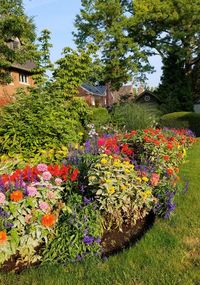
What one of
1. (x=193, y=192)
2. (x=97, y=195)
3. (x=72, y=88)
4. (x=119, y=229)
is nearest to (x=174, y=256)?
(x=119, y=229)

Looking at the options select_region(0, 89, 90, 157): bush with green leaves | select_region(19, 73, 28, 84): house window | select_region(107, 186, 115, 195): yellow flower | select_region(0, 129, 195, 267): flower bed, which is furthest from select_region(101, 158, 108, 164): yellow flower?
select_region(19, 73, 28, 84): house window

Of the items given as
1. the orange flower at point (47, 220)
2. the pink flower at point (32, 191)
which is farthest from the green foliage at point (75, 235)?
the pink flower at point (32, 191)

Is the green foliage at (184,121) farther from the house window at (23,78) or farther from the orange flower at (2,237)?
the house window at (23,78)

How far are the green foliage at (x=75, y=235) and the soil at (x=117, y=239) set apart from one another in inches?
5.5

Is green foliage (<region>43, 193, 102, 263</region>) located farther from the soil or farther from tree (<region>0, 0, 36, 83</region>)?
tree (<region>0, 0, 36, 83</region>)

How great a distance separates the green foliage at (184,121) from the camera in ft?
53.3

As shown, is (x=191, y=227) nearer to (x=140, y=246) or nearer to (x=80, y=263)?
(x=140, y=246)

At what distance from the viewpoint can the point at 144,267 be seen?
9.29 ft

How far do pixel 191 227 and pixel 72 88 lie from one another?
439 inches

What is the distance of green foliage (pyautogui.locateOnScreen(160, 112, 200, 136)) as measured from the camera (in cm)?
1623

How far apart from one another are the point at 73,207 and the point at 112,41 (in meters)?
30.0

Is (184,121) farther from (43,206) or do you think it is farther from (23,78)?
(23,78)

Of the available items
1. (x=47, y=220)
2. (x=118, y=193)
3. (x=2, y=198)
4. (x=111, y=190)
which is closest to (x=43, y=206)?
(x=47, y=220)

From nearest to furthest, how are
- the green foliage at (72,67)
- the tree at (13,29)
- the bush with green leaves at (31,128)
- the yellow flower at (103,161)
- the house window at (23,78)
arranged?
the yellow flower at (103,161) < the bush with green leaves at (31,128) < the tree at (13,29) < the green foliage at (72,67) < the house window at (23,78)
